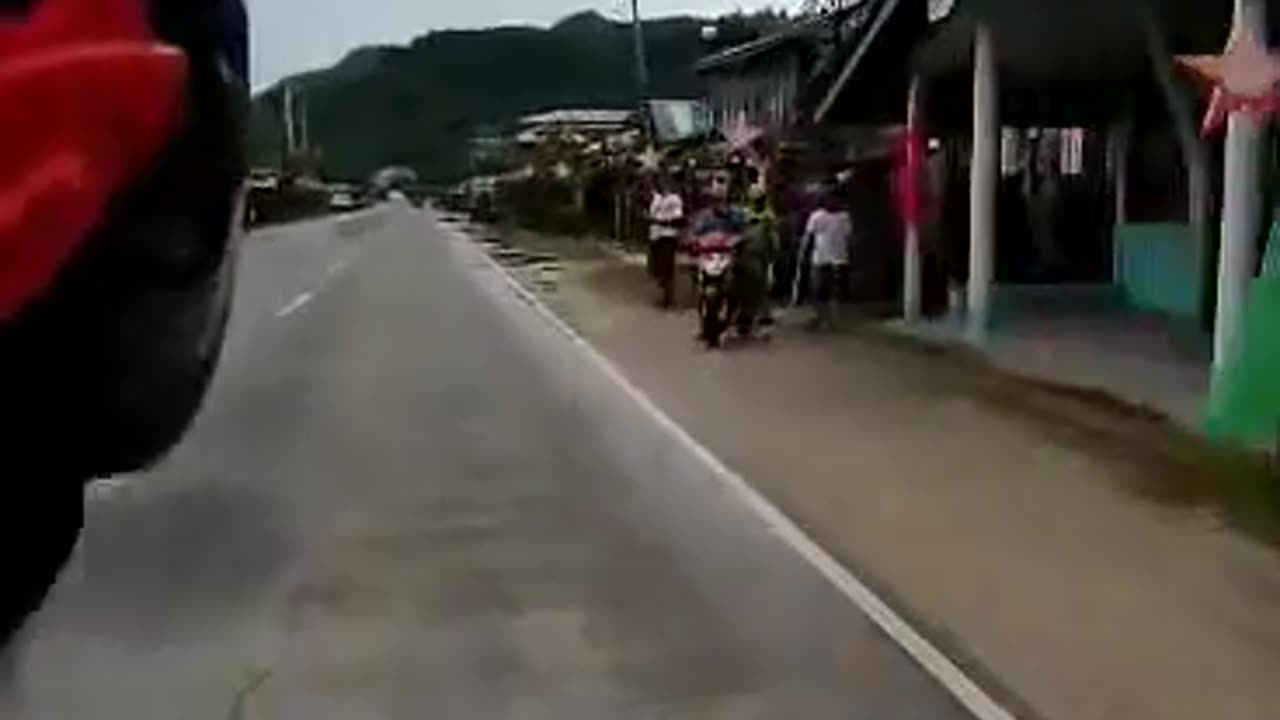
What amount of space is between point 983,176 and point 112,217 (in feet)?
75.4

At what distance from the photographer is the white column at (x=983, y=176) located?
2488cm

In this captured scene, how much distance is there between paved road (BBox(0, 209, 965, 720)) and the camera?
7898mm

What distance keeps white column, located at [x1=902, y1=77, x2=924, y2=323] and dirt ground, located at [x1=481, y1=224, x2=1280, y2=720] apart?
544 cm

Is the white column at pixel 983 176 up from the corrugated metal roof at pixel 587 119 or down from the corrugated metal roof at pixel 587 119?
up

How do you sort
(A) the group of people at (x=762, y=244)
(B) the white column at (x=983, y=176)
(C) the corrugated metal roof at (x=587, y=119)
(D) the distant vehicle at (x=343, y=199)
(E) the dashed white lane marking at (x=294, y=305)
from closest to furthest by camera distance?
(B) the white column at (x=983, y=176) < (A) the group of people at (x=762, y=244) < (E) the dashed white lane marking at (x=294, y=305) < (C) the corrugated metal roof at (x=587, y=119) < (D) the distant vehicle at (x=343, y=199)

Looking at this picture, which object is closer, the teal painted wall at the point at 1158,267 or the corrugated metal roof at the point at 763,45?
the teal painted wall at the point at 1158,267

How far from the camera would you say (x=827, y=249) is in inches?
1123

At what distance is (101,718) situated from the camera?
24.4ft

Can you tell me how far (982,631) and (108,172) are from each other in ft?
23.4

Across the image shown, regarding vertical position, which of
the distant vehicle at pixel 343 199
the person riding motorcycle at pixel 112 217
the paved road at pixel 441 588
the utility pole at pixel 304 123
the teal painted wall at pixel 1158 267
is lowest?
the distant vehicle at pixel 343 199

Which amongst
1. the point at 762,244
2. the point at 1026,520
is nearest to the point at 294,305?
the point at 762,244

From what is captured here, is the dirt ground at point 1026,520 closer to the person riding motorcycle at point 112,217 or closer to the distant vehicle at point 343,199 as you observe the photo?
the person riding motorcycle at point 112,217

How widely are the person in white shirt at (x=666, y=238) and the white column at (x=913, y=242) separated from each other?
216 inches

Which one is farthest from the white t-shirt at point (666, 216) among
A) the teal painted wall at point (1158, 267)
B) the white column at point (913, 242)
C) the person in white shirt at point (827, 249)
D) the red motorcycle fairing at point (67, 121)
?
the red motorcycle fairing at point (67, 121)
